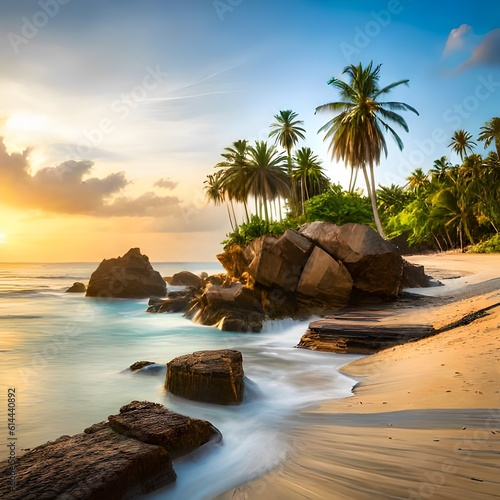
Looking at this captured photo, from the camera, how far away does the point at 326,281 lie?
45.1 feet

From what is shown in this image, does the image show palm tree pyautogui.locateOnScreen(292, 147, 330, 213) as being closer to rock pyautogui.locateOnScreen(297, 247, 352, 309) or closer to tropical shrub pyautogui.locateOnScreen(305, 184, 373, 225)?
tropical shrub pyautogui.locateOnScreen(305, 184, 373, 225)

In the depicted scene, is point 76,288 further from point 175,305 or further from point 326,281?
point 326,281

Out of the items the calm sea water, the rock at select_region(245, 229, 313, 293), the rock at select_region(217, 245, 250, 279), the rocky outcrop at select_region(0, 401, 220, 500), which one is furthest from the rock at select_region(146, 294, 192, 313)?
the rocky outcrop at select_region(0, 401, 220, 500)

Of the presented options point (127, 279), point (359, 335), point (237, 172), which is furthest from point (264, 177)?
point (359, 335)

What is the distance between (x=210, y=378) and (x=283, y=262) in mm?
8955

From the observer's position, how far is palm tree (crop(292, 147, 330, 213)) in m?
47.1

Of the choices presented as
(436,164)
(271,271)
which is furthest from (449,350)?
(436,164)

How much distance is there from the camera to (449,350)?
6645 millimetres

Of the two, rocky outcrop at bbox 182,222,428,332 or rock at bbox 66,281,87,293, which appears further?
rock at bbox 66,281,87,293

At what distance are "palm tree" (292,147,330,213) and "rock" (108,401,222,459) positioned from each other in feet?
144

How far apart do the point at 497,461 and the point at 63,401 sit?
6.08 m

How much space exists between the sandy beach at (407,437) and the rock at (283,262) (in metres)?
A: 7.50

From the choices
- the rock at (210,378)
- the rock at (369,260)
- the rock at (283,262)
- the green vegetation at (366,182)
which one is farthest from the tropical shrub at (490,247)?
the rock at (210,378)

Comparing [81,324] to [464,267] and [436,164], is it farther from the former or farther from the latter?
[436,164]
